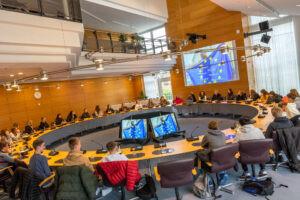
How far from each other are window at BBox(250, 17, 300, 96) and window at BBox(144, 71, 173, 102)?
6025 mm

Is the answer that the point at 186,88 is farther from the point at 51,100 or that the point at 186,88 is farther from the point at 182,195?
the point at 182,195

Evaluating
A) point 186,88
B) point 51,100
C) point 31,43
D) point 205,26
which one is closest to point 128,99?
point 186,88

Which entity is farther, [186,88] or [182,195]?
[186,88]

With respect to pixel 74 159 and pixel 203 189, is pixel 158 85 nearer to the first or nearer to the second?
pixel 203 189

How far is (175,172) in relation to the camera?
2.84 metres

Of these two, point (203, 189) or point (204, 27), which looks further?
point (204, 27)

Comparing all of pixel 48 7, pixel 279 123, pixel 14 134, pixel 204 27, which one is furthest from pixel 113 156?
pixel 204 27

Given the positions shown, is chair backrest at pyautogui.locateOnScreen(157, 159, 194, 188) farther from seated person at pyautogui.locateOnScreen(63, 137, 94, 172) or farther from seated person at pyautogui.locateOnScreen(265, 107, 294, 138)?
seated person at pyautogui.locateOnScreen(265, 107, 294, 138)

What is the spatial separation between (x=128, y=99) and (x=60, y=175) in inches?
498

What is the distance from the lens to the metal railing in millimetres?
4209

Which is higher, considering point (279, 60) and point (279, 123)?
point (279, 60)

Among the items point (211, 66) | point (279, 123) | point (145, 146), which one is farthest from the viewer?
point (211, 66)

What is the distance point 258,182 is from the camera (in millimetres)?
3135

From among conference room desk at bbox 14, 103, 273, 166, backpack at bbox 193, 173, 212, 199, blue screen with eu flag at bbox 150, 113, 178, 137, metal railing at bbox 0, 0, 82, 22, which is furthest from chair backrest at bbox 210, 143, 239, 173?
metal railing at bbox 0, 0, 82, 22
